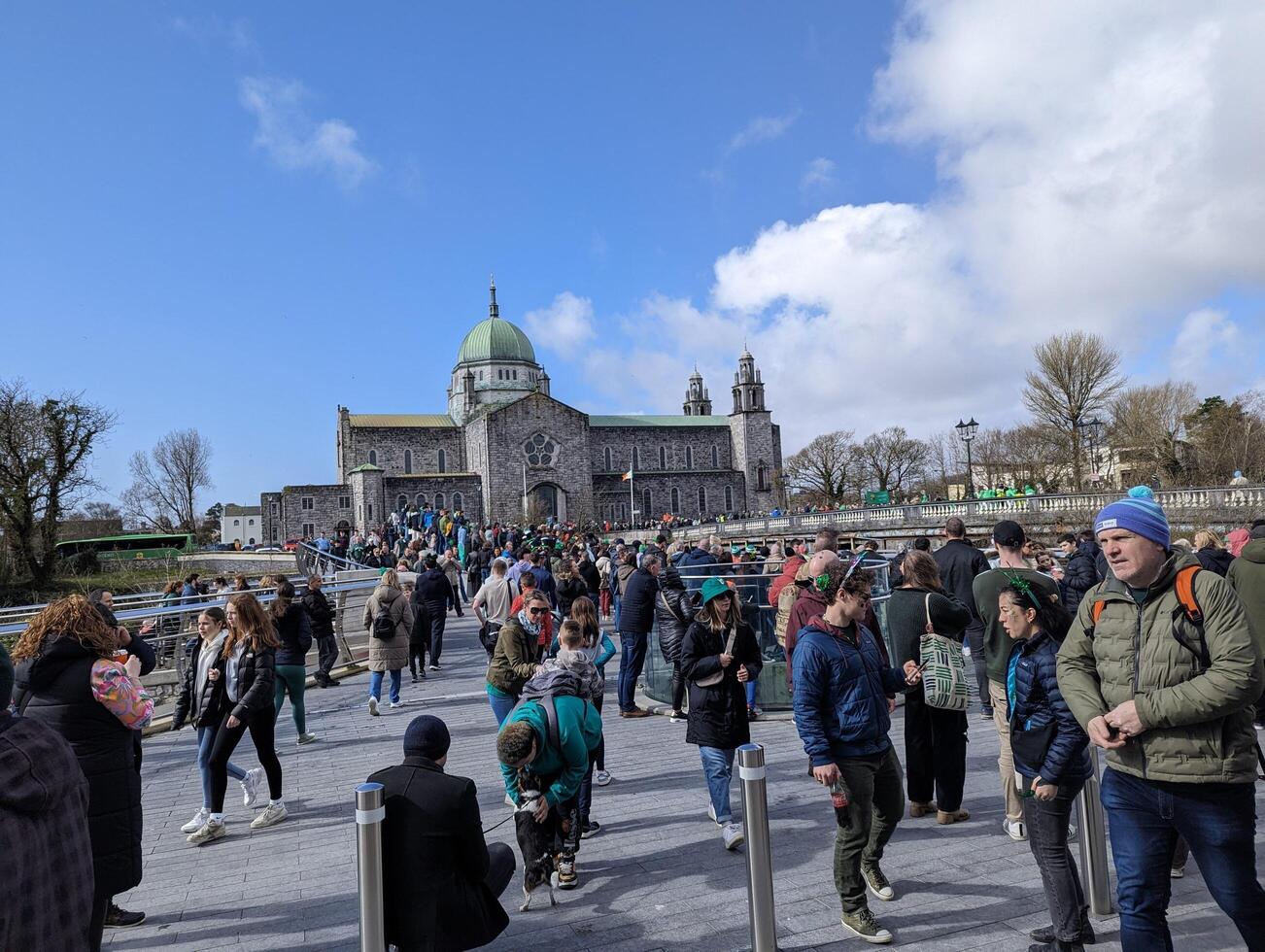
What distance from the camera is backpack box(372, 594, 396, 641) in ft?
34.1

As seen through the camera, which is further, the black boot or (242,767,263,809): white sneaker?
(242,767,263,809): white sneaker

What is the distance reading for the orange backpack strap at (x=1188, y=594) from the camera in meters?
3.15

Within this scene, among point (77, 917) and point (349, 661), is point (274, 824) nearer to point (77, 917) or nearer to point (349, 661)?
point (77, 917)

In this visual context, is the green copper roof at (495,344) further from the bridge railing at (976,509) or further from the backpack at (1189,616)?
the backpack at (1189,616)

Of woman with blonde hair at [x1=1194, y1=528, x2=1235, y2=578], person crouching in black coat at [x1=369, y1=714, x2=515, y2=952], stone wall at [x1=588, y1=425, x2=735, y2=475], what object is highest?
stone wall at [x1=588, y1=425, x2=735, y2=475]

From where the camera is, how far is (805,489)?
7731 cm

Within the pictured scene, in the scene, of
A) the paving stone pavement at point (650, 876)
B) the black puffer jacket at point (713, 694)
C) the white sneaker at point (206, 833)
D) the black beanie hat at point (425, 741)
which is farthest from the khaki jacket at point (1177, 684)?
the white sneaker at point (206, 833)

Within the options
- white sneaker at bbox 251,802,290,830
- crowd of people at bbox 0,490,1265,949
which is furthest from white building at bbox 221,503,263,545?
crowd of people at bbox 0,490,1265,949

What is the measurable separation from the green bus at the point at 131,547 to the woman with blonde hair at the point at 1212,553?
165 ft

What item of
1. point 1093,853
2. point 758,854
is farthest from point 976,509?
point 758,854

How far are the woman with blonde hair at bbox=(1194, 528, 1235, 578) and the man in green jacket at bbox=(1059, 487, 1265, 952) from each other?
553 cm

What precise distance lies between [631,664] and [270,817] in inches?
177

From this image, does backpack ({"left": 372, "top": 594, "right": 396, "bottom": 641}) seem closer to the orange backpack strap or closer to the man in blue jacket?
the man in blue jacket

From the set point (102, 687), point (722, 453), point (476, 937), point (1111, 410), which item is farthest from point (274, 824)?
point (722, 453)
